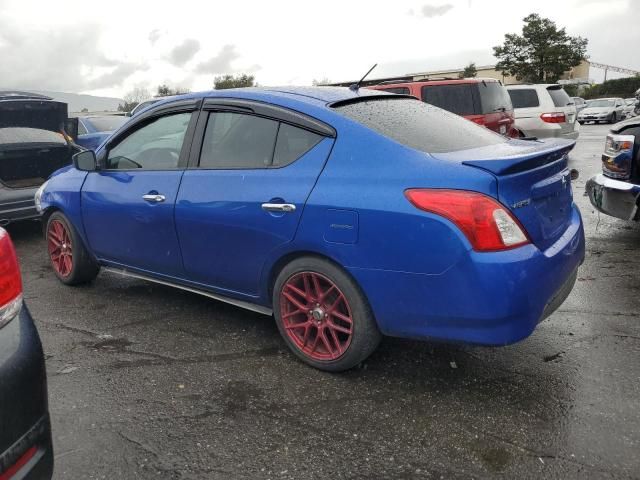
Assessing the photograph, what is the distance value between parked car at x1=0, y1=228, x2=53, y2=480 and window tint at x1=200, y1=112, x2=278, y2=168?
1659mm

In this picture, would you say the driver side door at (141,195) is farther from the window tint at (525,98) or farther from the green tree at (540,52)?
the green tree at (540,52)

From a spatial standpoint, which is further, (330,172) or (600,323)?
(600,323)

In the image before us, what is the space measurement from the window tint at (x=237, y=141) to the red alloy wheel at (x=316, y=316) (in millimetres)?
765

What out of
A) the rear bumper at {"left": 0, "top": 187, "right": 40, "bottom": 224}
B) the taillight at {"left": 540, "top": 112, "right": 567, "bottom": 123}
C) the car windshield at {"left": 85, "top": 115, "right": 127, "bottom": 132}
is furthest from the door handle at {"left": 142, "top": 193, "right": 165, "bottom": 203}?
the taillight at {"left": 540, "top": 112, "right": 567, "bottom": 123}

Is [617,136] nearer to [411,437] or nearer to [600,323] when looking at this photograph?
[600,323]

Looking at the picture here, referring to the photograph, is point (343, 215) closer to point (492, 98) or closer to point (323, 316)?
point (323, 316)

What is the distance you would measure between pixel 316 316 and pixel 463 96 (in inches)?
266

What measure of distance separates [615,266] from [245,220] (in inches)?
137

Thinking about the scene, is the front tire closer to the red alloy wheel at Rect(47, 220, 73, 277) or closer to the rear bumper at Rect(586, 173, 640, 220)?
the red alloy wheel at Rect(47, 220, 73, 277)

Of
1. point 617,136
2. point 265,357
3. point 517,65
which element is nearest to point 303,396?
point 265,357

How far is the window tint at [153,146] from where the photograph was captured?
12.5ft

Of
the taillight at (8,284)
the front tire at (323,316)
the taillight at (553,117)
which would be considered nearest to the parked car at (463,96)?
the taillight at (553,117)

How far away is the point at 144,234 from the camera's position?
389 centimetres

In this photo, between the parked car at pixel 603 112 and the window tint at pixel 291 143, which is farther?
the parked car at pixel 603 112
